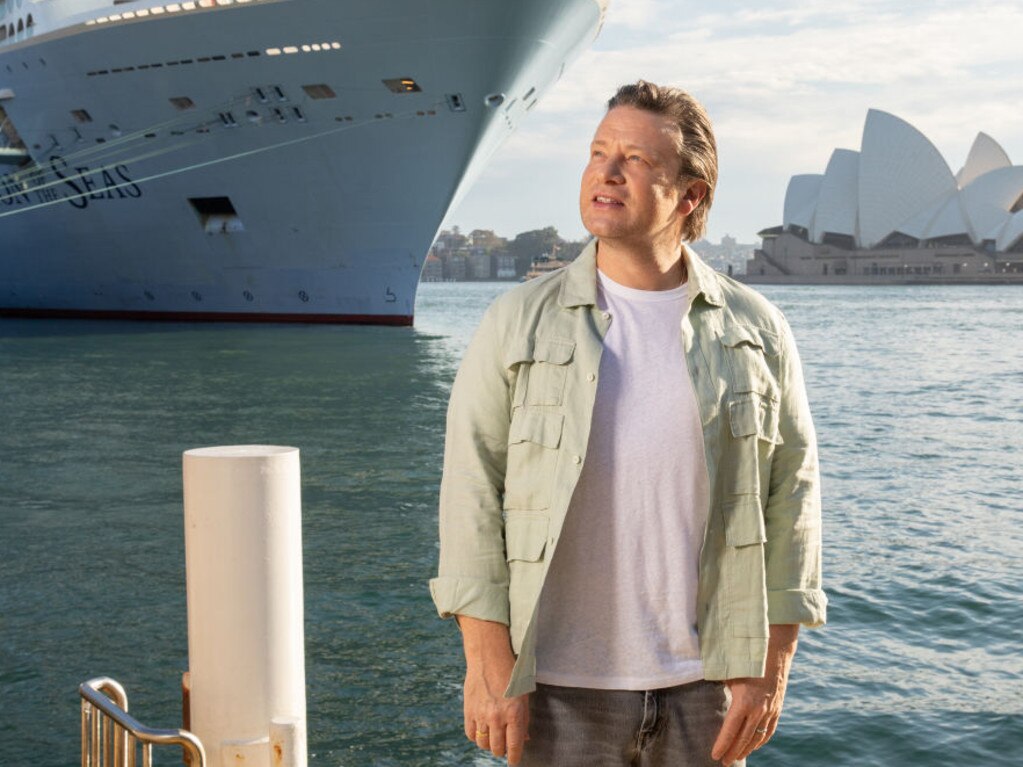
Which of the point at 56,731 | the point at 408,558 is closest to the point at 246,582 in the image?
the point at 56,731

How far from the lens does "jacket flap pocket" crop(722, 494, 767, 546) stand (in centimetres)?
199

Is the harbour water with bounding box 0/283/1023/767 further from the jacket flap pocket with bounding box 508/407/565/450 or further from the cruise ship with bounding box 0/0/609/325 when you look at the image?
the cruise ship with bounding box 0/0/609/325

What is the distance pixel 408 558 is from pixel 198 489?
197 inches

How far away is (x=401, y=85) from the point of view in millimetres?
22922

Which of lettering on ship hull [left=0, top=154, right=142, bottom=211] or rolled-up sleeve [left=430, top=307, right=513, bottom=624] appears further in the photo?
lettering on ship hull [left=0, top=154, right=142, bottom=211]

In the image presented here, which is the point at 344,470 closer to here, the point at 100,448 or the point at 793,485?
the point at 100,448

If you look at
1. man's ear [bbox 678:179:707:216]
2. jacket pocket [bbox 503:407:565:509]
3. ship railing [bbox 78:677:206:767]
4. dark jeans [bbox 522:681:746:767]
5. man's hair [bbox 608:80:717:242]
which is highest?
man's hair [bbox 608:80:717:242]

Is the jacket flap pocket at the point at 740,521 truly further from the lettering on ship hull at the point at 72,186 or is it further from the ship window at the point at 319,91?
the lettering on ship hull at the point at 72,186

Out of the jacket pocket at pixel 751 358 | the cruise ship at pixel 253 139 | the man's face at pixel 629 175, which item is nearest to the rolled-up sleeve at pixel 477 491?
the man's face at pixel 629 175

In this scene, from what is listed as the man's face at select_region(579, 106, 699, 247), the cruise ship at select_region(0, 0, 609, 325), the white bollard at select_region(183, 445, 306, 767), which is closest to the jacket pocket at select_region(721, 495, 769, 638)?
the man's face at select_region(579, 106, 699, 247)

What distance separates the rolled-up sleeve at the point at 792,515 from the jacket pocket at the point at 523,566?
406 mm

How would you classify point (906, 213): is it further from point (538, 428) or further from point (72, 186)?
point (538, 428)

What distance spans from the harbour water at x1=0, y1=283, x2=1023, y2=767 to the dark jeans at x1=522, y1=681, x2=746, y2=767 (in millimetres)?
2498

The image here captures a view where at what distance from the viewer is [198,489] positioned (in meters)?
2.35
